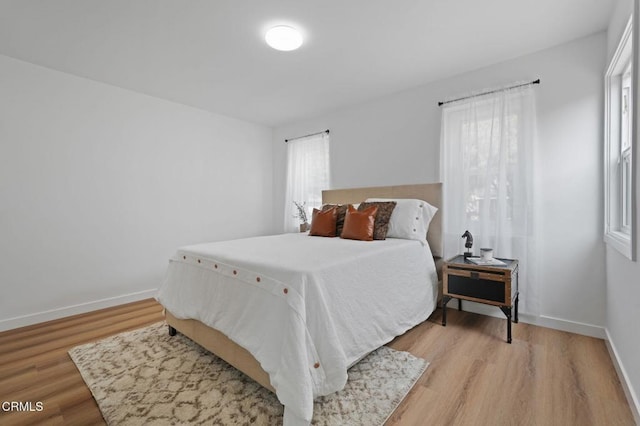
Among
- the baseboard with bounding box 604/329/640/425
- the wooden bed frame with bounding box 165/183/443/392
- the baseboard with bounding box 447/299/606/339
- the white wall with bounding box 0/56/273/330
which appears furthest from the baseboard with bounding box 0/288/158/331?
the baseboard with bounding box 604/329/640/425

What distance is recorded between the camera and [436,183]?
312cm

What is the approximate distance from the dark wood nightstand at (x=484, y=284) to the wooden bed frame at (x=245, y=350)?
0.40 meters

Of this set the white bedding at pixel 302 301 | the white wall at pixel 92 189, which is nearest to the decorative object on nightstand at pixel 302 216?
the white wall at pixel 92 189

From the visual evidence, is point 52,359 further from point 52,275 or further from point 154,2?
point 154,2

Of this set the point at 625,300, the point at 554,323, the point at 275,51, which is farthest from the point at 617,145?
the point at 275,51

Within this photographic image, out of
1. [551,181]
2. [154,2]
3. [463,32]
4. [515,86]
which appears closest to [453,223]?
[551,181]

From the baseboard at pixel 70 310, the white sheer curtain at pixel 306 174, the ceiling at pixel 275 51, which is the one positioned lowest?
the baseboard at pixel 70 310

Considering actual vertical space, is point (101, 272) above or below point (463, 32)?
below

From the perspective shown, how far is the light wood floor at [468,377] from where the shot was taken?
150cm

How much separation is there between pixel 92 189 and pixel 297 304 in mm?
3049

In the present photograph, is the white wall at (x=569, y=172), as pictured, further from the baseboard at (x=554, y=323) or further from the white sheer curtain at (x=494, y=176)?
the white sheer curtain at (x=494, y=176)

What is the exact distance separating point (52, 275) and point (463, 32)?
14.6ft

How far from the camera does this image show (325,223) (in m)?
3.14

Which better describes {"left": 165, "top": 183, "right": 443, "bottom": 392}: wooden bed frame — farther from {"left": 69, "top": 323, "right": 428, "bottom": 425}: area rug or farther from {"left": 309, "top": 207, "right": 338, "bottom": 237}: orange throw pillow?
{"left": 309, "top": 207, "right": 338, "bottom": 237}: orange throw pillow
